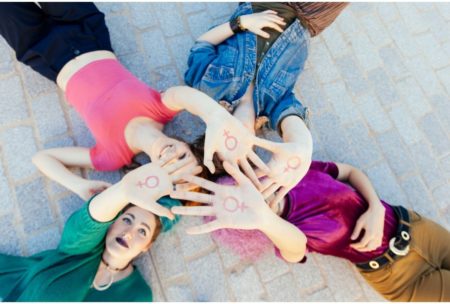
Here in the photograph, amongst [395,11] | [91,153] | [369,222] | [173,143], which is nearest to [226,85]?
[173,143]

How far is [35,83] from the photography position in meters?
3.02

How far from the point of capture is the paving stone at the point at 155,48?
323 cm

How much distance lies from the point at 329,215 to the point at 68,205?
180 centimetres

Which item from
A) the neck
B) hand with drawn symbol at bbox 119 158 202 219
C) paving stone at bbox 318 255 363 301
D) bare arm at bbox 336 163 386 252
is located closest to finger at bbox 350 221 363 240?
bare arm at bbox 336 163 386 252

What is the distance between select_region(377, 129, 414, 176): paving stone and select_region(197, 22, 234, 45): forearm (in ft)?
4.98

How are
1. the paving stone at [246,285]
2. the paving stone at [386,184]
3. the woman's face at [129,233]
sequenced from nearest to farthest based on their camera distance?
the woman's face at [129,233] < the paving stone at [246,285] < the paving stone at [386,184]

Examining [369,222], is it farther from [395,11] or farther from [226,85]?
[395,11]

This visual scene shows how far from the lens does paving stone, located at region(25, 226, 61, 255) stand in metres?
2.71

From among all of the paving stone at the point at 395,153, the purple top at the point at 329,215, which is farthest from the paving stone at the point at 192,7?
the paving stone at the point at 395,153

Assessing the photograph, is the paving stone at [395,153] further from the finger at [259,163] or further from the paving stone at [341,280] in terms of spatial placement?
the finger at [259,163]

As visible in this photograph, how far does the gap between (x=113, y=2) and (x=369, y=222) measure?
8.65 ft

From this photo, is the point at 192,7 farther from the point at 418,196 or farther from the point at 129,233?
the point at 418,196

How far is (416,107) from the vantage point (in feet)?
11.2

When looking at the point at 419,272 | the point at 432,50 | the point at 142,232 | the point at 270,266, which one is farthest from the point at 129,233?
the point at 432,50
